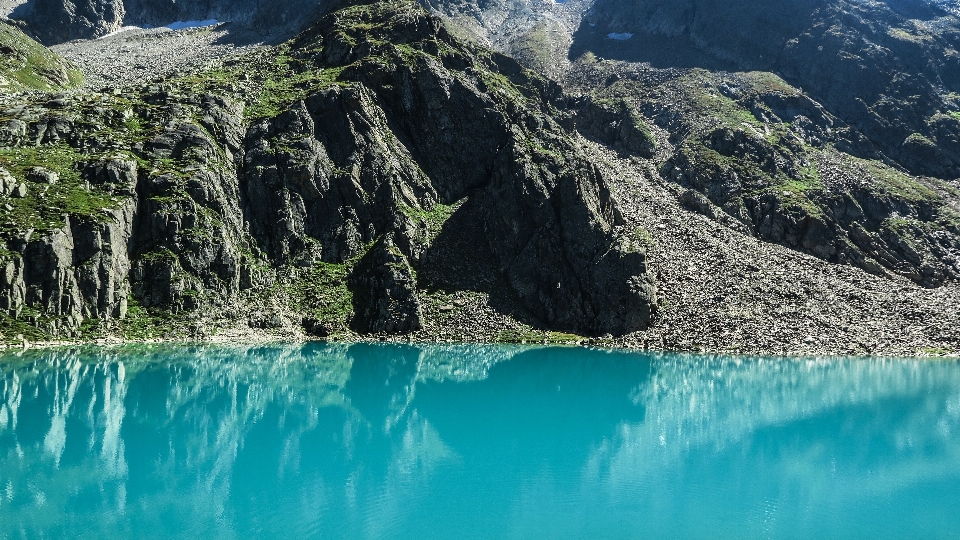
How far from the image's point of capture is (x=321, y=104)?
8994cm

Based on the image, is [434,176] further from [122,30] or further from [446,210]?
[122,30]

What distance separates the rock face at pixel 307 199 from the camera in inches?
2473

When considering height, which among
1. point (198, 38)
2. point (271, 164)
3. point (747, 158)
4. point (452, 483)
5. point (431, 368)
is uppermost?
point (198, 38)

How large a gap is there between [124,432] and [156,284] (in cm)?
3534

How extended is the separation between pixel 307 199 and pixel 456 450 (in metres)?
57.2

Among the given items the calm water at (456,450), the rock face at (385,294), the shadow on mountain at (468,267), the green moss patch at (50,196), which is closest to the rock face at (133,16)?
the shadow on mountain at (468,267)

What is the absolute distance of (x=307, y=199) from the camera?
8112cm

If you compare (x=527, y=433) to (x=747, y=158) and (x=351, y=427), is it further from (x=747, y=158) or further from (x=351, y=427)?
(x=747, y=158)

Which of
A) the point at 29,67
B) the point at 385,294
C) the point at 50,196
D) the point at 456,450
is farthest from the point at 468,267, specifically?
the point at 29,67

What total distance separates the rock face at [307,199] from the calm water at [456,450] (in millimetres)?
12290

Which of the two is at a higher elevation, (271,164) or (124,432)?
(271,164)

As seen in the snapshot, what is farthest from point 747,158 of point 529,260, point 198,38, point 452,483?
point 198,38

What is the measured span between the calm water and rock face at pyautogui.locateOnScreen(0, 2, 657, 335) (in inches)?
484

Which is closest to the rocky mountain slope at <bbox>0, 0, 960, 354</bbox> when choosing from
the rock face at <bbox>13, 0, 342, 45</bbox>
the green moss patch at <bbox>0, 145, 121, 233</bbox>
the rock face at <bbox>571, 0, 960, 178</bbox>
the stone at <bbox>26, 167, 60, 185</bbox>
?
the green moss patch at <bbox>0, 145, 121, 233</bbox>
